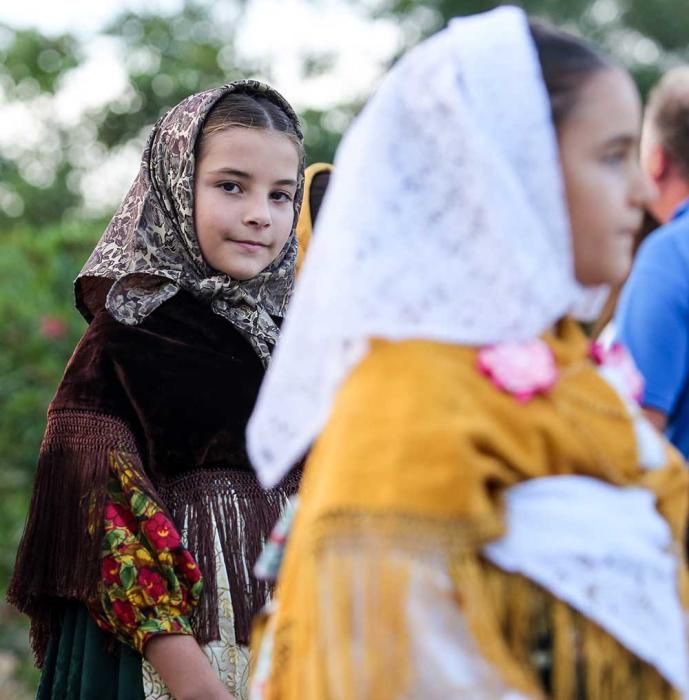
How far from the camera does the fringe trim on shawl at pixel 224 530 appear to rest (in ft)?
9.91

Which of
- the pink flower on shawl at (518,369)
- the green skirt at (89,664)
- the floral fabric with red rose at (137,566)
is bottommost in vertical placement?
the green skirt at (89,664)

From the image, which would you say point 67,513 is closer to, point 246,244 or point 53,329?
point 246,244

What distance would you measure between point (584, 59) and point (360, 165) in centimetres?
41

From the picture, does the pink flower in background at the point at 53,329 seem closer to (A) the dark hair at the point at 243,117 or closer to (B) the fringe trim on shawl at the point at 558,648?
(A) the dark hair at the point at 243,117

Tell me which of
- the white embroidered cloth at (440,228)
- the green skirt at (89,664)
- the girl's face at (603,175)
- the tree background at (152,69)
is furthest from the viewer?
the tree background at (152,69)

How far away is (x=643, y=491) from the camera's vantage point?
80.3 inches

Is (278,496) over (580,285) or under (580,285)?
under

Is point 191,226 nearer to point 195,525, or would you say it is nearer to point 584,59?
point 195,525

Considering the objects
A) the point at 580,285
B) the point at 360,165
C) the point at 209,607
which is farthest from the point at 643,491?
the point at 209,607

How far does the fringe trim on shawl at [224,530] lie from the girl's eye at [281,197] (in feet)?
2.20

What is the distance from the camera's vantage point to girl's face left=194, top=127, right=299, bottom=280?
3.20 meters

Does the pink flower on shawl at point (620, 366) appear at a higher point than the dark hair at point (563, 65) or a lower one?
lower

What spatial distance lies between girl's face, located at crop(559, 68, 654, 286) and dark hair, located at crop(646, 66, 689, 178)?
1.31m

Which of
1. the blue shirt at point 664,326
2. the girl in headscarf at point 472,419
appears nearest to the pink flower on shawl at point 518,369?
the girl in headscarf at point 472,419
